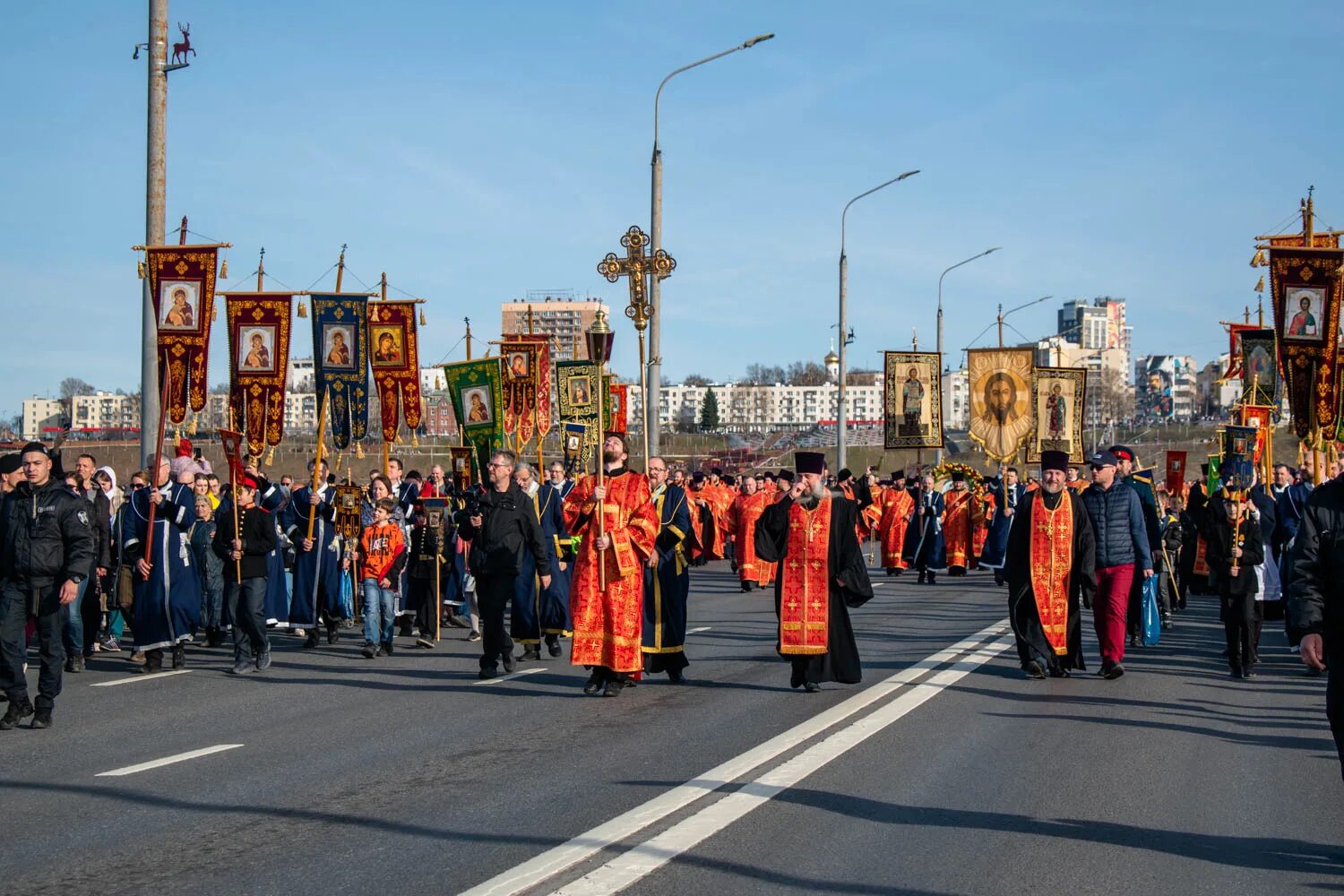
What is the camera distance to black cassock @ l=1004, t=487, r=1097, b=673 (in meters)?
13.2

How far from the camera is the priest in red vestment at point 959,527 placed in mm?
29844

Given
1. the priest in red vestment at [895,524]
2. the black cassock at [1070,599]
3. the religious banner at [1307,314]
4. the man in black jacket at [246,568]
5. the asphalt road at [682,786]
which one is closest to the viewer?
the asphalt road at [682,786]

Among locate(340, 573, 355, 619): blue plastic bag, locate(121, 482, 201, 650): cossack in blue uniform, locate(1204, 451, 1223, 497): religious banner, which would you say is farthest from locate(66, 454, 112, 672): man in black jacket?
locate(1204, 451, 1223, 497): religious banner

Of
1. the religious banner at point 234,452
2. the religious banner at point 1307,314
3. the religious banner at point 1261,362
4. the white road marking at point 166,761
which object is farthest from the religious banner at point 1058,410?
the white road marking at point 166,761

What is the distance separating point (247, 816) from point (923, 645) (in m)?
9.66

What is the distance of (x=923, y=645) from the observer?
52.3ft

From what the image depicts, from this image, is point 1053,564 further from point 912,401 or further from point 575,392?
point 912,401

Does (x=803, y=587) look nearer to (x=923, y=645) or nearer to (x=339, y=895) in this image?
(x=923, y=645)

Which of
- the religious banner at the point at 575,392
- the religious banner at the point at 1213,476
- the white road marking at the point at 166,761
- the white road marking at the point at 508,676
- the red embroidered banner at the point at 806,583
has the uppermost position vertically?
the religious banner at the point at 575,392

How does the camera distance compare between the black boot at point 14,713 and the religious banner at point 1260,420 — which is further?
the religious banner at point 1260,420

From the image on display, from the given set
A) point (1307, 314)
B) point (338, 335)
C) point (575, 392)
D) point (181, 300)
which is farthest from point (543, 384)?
point (1307, 314)

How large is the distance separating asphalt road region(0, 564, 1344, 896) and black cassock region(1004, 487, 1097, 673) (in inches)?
13.8

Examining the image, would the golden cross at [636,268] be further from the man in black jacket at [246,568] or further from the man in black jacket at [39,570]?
the man in black jacket at [39,570]

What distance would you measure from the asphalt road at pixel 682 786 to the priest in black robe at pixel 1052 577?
0.38 m
